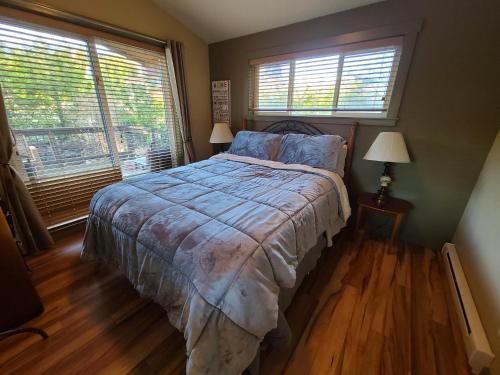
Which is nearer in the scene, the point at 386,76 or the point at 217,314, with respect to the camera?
the point at 217,314

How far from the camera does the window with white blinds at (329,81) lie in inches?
81.4

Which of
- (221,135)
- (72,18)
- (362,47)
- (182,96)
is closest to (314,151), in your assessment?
(362,47)

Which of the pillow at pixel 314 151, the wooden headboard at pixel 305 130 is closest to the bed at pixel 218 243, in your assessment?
the pillow at pixel 314 151

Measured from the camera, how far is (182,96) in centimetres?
291

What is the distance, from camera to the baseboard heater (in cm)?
110

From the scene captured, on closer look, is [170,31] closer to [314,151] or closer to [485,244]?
[314,151]

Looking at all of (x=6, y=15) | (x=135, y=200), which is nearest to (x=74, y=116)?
(x=6, y=15)

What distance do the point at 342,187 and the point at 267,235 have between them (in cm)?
128

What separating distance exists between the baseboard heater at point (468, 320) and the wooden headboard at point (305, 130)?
118 cm

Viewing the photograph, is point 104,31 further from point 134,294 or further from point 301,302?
point 301,302

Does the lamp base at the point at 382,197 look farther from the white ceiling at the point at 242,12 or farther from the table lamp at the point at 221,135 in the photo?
the table lamp at the point at 221,135

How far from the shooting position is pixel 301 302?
4.96ft

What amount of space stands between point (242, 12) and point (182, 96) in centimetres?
124

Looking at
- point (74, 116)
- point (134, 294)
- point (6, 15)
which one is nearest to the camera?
point (134, 294)
